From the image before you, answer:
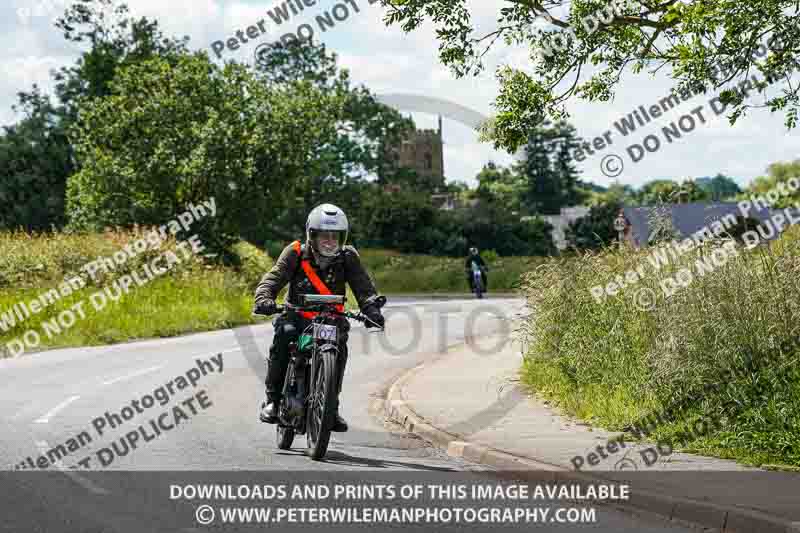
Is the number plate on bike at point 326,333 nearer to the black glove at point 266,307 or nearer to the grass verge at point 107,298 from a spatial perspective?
the black glove at point 266,307

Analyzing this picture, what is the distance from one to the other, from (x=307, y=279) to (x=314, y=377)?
0.88 m

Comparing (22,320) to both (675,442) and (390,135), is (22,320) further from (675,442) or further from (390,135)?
(390,135)

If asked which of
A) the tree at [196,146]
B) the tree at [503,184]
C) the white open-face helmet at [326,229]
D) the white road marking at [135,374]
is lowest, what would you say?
the white road marking at [135,374]

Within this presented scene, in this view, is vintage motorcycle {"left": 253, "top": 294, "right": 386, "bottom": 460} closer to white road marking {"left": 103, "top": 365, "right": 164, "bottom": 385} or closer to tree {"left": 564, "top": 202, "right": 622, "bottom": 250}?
white road marking {"left": 103, "top": 365, "right": 164, "bottom": 385}

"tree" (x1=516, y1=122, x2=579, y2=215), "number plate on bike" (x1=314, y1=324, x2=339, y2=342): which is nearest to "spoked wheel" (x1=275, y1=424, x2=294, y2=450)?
"number plate on bike" (x1=314, y1=324, x2=339, y2=342)

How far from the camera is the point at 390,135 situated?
7544cm

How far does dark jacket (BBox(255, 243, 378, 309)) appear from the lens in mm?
10023

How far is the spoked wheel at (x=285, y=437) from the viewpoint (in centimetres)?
1030

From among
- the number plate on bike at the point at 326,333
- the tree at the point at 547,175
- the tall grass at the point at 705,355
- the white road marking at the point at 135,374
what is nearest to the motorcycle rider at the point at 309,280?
the number plate on bike at the point at 326,333

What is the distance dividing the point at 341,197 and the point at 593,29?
53.6m

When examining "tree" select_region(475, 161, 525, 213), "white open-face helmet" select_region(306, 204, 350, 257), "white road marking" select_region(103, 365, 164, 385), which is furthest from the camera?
"tree" select_region(475, 161, 525, 213)

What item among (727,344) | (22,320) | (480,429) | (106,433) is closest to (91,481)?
(106,433)

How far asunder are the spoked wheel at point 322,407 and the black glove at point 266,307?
65 centimetres

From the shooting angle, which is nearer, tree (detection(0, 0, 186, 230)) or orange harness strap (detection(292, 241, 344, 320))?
orange harness strap (detection(292, 241, 344, 320))
